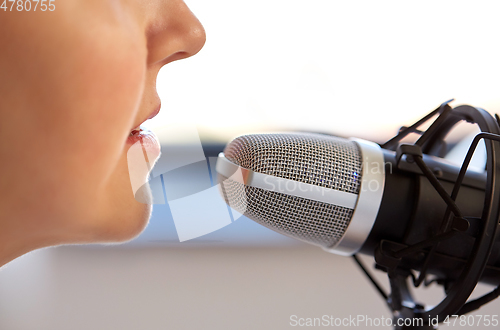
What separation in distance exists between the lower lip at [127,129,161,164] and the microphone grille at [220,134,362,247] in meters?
0.08

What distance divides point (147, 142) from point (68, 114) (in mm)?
122

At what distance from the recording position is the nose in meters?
0.38

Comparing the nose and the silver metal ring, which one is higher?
the nose

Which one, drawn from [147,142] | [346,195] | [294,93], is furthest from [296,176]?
[294,93]

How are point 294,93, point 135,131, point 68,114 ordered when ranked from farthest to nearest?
point 294,93 → point 135,131 → point 68,114

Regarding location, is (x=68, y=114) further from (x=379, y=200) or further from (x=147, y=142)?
(x=379, y=200)

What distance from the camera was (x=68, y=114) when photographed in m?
0.31

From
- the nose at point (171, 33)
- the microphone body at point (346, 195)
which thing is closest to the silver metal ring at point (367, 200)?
the microphone body at point (346, 195)

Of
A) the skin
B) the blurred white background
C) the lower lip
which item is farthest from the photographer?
the blurred white background

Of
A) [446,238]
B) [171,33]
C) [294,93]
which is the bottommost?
[446,238]

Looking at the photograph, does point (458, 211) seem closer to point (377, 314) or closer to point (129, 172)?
point (129, 172)

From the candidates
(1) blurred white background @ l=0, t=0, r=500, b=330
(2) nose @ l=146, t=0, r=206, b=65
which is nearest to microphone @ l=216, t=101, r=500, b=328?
(2) nose @ l=146, t=0, r=206, b=65

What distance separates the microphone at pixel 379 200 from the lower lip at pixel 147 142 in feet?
0.24

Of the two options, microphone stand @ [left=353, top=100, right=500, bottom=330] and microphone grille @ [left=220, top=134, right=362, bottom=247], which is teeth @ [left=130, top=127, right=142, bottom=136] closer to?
microphone grille @ [left=220, top=134, right=362, bottom=247]
